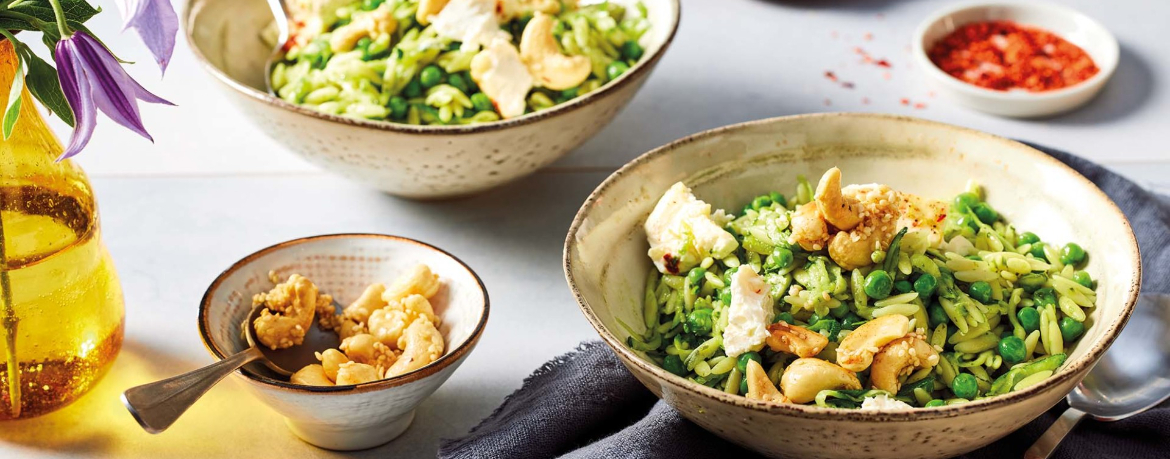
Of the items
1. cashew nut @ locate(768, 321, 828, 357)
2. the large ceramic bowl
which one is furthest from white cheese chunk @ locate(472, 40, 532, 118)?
cashew nut @ locate(768, 321, 828, 357)

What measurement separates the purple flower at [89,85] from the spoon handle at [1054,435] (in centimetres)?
143

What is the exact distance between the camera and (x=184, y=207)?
2486 mm

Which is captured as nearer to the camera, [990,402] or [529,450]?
[990,402]

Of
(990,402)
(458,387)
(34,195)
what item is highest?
(34,195)

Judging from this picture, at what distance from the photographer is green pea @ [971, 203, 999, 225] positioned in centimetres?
193

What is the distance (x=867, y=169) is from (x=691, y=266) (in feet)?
1.47

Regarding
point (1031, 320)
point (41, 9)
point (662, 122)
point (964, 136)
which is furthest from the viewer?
point (662, 122)

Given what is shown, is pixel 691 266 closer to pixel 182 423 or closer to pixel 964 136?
pixel 964 136

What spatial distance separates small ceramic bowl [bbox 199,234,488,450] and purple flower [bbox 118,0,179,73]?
56 cm

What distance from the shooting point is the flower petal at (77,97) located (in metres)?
1.30

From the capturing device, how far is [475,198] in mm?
2488

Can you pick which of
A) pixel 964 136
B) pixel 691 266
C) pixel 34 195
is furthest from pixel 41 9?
pixel 964 136

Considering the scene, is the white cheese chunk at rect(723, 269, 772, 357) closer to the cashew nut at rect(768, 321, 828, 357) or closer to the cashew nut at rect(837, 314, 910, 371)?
the cashew nut at rect(768, 321, 828, 357)

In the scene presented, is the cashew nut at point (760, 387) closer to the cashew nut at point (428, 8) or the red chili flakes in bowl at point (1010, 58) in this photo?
the cashew nut at point (428, 8)
